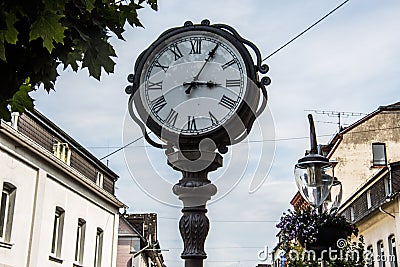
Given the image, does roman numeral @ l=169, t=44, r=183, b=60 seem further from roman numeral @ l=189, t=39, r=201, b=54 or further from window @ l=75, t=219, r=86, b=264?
window @ l=75, t=219, r=86, b=264

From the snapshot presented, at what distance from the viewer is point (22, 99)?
189 centimetres

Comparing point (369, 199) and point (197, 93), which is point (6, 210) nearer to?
point (197, 93)

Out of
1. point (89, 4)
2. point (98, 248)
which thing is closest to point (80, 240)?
point (98, 248)

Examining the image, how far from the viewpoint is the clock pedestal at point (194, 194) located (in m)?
2.13

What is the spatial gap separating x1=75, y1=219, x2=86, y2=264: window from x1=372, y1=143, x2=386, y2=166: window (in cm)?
1348

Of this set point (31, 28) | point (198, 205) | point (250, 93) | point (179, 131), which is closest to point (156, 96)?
point (179, 131)

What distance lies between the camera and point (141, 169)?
240 centimetres

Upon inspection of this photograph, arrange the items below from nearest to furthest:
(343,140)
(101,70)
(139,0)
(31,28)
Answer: (31,28), (101,70), (139,0), (343,140)

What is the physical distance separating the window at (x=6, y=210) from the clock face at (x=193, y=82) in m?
10.4

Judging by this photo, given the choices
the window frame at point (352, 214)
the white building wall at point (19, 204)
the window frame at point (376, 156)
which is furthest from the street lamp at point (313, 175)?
the window frame at point (376, 156)

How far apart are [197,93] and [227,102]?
0.14 meters

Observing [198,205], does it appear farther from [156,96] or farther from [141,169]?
[156,96]

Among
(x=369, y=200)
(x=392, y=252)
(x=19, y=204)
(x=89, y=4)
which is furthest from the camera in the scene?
(x=369, y=200)

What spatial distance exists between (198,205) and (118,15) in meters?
0.76
